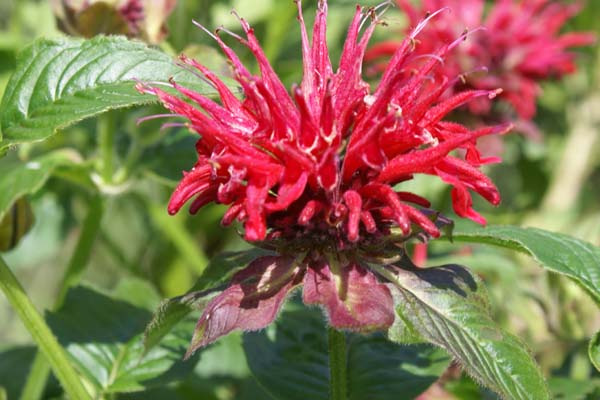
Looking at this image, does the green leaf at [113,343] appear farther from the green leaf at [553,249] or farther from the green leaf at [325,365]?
the green leaf at [553,249]

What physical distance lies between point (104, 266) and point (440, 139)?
1.86 meters

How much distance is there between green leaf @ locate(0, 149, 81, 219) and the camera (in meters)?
1.08

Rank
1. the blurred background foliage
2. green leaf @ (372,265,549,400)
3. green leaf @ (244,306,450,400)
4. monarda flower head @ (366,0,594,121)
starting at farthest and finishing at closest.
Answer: monarda flower head @ (366,0,594,121), the blurred background foliage, green leaf @ (244,306,450,400), green leaf @ (372,265,549,400)

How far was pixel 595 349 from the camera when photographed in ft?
2.75

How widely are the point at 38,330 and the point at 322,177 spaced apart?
0.98ft

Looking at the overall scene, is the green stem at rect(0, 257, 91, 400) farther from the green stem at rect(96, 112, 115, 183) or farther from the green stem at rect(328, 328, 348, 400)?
the green stem at rect(96, 112, 115, 183)

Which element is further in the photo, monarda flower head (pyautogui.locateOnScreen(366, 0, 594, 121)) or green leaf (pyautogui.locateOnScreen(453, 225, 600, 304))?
monarda flower head (pyautogui.locateOnScreen(366, 0, 594, 121))

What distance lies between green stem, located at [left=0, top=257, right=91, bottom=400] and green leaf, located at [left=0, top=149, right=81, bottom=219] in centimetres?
22

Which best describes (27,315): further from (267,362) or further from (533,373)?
(533,373)

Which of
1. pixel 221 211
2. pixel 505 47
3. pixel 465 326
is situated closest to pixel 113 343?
pixel 465 326

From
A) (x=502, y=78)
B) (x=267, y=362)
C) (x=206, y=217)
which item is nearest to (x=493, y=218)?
(x=502, y=78)

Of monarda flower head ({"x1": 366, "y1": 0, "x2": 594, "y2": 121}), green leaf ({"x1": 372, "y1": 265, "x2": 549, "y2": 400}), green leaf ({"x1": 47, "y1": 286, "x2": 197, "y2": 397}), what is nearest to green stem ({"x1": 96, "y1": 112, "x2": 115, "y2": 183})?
green leaf ({"x1": 47, "y1": 286, "x2": 197, "y2": 397})

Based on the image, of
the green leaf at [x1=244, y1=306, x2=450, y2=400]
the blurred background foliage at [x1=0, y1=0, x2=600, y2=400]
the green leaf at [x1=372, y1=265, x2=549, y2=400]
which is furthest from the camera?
the blurred background foliage at [x1=0, y1=0, x2=600, y2=400]

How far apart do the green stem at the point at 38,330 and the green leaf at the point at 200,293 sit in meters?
0.08
